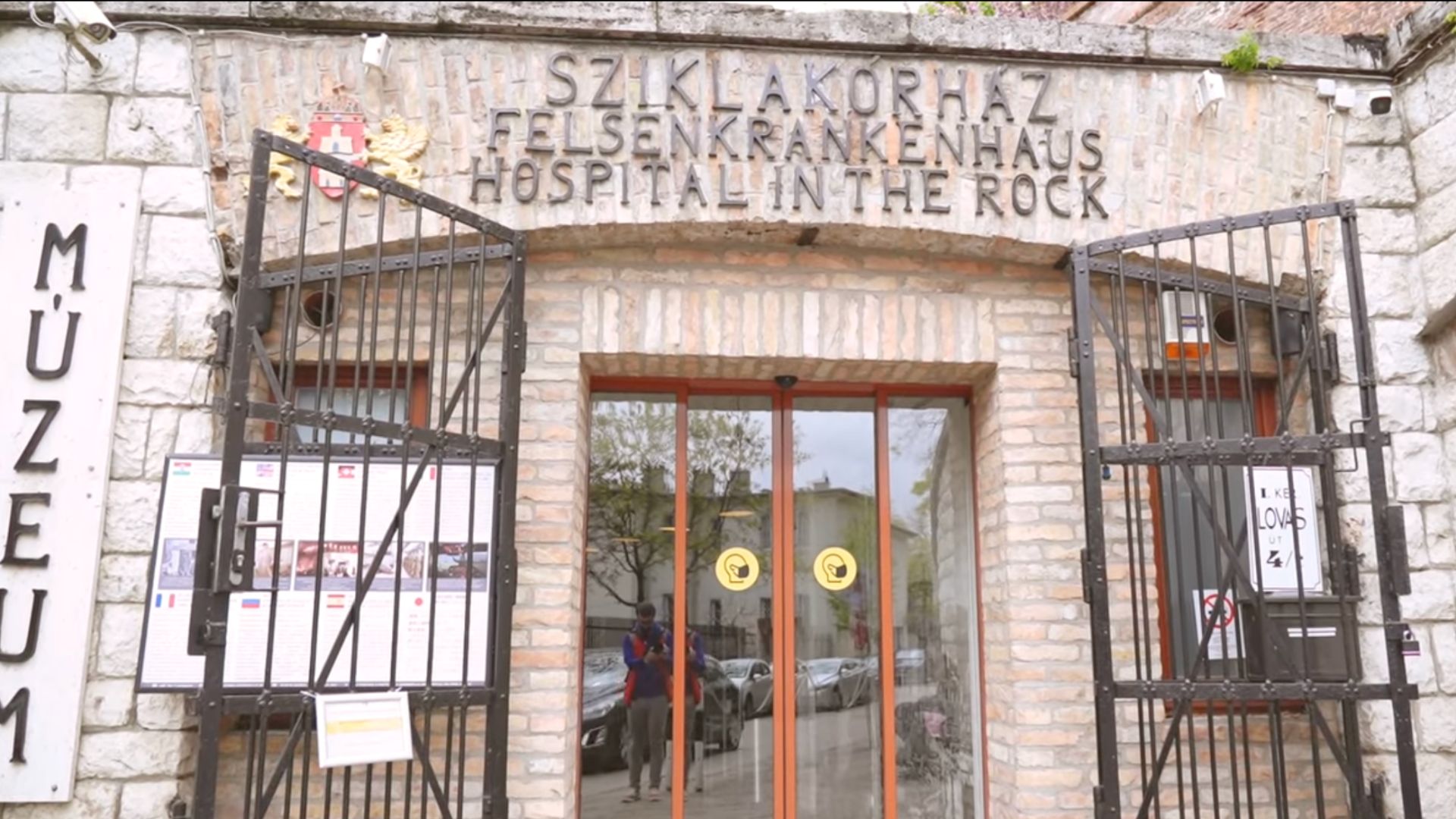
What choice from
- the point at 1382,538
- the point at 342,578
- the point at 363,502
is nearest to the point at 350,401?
the point at 342,578

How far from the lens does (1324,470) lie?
12.2 ft

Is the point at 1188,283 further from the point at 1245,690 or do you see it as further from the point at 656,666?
the point at 656,666

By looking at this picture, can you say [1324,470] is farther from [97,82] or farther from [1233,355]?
[97,82]

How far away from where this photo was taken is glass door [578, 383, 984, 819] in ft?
13.8

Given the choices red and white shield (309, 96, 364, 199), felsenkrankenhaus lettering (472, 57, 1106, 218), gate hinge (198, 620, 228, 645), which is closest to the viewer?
gate hinge (198, 620, 228, 645)

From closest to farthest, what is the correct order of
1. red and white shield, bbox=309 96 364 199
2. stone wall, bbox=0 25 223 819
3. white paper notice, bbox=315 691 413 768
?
white paper notice, bbox=315 691 413 768, stone wall, bbox=0 25 223 819, red and white shield, bbox=309 96 364 199

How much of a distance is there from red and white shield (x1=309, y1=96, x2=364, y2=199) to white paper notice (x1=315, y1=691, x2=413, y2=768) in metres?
1.85

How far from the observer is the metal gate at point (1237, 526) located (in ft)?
11.6

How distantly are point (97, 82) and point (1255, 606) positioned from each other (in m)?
4.59

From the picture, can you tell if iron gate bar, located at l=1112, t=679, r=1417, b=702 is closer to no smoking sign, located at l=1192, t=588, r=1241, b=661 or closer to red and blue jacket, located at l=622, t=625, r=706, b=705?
no smoking sign, located at l=1192, t=588, r=1241, b=661

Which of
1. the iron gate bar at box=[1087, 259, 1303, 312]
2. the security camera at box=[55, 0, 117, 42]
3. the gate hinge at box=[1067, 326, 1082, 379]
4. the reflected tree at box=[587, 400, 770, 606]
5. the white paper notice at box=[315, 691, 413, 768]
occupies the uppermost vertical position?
the security camera at box=[55, 0, 117, 42]

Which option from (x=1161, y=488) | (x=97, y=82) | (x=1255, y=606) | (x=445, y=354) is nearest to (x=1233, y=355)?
(x=1161, y=488)

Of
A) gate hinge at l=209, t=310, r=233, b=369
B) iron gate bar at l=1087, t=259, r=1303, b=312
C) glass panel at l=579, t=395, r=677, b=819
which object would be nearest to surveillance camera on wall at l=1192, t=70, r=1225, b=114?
iron gate bar at l=1087, t=259, r=1303, b=312

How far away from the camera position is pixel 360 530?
10.8ft
